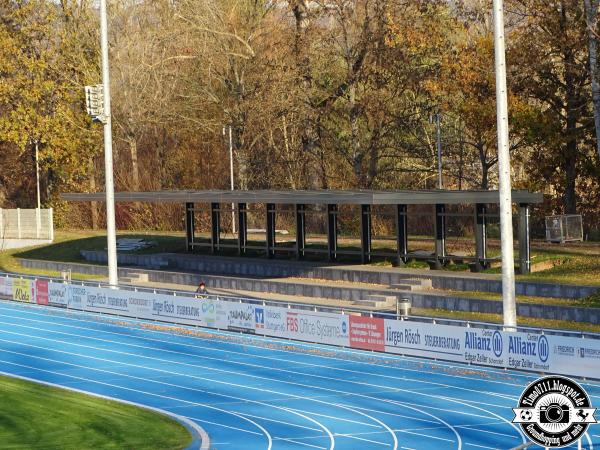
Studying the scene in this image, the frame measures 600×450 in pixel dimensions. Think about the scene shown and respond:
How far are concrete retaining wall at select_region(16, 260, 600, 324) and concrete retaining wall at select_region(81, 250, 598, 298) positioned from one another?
1.66 metres

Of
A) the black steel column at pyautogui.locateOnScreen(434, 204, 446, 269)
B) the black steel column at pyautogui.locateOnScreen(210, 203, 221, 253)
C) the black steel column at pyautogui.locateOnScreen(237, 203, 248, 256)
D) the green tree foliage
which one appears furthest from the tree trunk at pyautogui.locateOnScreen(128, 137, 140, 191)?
the black steel column at pyautogui.locateOnScreen(434, 204, 446, 269)

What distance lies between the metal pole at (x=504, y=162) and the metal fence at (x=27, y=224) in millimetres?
45630

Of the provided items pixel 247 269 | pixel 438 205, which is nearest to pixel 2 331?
pixel 247 269

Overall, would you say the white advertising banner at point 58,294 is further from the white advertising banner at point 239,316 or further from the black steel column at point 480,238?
the black steel column at point 480,238

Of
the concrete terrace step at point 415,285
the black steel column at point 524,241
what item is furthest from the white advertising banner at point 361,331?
the black steel column at point 524,241

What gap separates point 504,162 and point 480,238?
1465 centimetres

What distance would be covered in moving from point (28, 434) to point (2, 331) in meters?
17.4

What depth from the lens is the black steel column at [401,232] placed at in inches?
1766

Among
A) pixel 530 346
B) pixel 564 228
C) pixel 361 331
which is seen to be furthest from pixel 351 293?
pixel 530 346

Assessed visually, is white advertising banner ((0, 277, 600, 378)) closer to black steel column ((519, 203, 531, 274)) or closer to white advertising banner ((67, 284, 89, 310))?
white advertising banner ((67, 284, 89, 310))

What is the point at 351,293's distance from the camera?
4059cm

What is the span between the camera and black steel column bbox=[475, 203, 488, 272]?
4150 centimetres

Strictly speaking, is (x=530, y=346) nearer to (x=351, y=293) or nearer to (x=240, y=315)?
(x=240, y=315)

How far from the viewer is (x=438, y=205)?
43.8 metres
